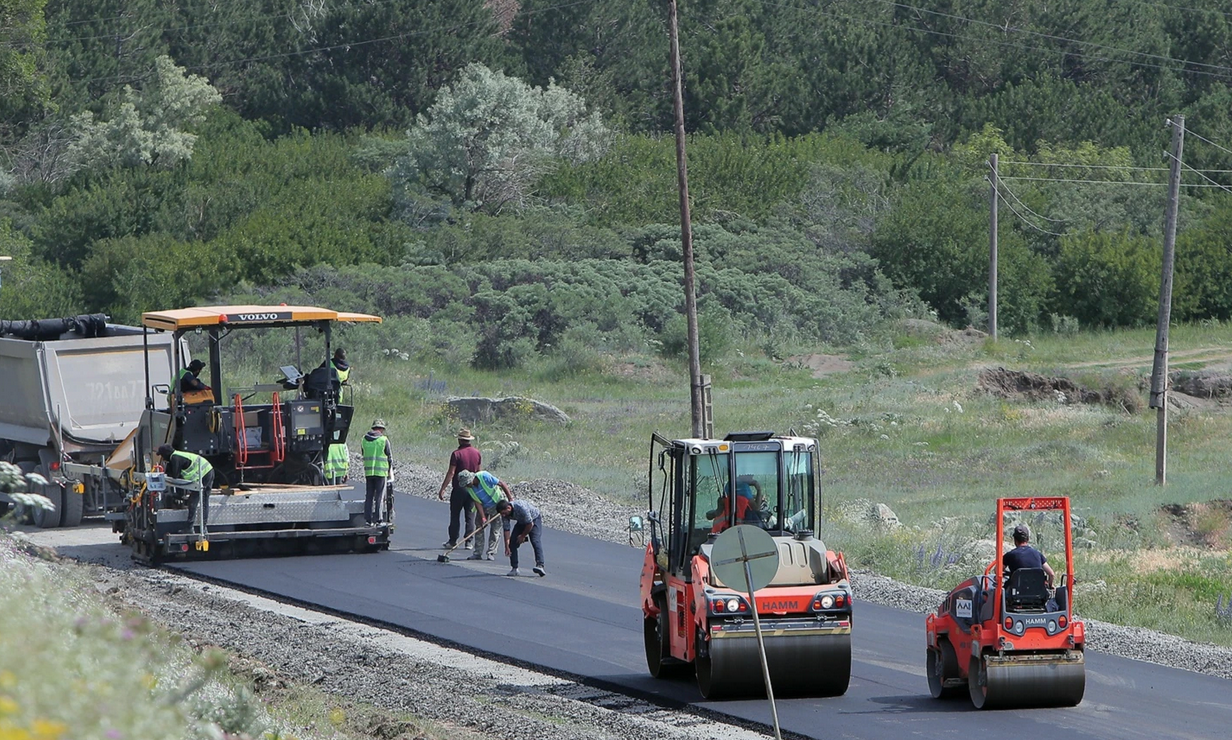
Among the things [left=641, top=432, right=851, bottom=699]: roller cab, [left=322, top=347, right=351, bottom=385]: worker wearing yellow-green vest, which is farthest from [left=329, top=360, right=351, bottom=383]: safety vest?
[left=641, top=432, right=851, bottom=699]: roller cab

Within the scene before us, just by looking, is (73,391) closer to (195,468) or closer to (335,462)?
(195,468)

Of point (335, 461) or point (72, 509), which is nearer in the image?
point (335, 461)

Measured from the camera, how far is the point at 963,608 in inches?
471

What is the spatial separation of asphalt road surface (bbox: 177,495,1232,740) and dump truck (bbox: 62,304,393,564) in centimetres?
37

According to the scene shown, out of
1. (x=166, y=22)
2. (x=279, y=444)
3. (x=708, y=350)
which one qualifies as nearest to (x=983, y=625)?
(x=279, y=444)

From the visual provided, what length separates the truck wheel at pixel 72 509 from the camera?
20.9 m

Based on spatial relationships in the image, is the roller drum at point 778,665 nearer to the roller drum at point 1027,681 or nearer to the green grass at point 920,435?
the roller drum at point 1027,681

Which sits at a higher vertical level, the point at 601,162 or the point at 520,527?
the point at 601,162

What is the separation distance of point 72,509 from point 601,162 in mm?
43953

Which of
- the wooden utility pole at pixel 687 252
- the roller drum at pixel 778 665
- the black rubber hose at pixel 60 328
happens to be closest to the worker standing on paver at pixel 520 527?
the roller drum at pixel 778 665

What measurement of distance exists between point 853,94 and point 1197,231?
937 inches

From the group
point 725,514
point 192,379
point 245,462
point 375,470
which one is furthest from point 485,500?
point 725,514

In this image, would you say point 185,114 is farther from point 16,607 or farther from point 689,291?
point 16,607

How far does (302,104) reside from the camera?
255 feet
